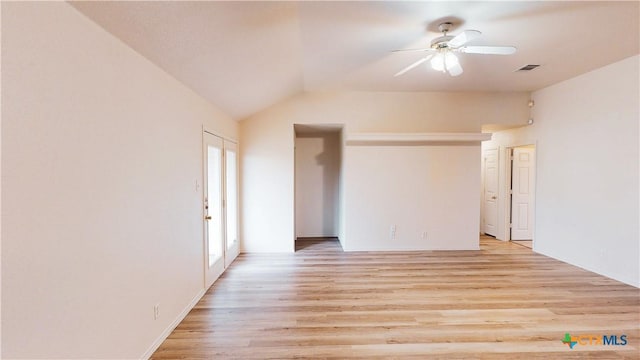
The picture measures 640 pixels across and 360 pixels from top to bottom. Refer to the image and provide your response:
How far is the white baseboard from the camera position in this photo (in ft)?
7.27

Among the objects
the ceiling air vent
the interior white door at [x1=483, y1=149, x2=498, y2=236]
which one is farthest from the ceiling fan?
the interior white door at [x1=483, y1=149, x2=498, y2=236]

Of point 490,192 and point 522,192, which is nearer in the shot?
point 522,192

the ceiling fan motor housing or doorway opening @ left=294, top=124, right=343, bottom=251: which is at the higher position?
the ceiling fan motor housing

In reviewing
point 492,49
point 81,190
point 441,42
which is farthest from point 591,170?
point 81,190

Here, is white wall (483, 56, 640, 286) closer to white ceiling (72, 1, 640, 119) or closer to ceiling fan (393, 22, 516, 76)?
white ceiling (72, 1, 640, 119)

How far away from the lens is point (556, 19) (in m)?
2.69

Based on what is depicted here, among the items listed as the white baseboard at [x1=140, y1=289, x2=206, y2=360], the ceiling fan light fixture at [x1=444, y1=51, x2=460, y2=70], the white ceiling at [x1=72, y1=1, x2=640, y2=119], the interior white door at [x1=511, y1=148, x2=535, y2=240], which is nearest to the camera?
the white ceiling at [x1=72, y1=1, x2=640, y2=119]

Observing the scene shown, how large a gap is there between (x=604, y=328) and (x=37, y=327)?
4191 millimetres

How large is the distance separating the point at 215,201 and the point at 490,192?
588 centimetres

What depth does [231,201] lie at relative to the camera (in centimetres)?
471

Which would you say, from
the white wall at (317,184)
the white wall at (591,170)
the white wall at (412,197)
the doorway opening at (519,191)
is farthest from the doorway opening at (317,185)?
the white wall at (591,170)

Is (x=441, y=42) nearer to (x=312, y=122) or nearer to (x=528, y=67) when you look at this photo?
(x=528, y=67)

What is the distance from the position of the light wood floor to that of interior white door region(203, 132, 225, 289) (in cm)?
23

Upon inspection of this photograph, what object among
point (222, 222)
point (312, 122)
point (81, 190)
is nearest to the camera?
point (81, 190)
